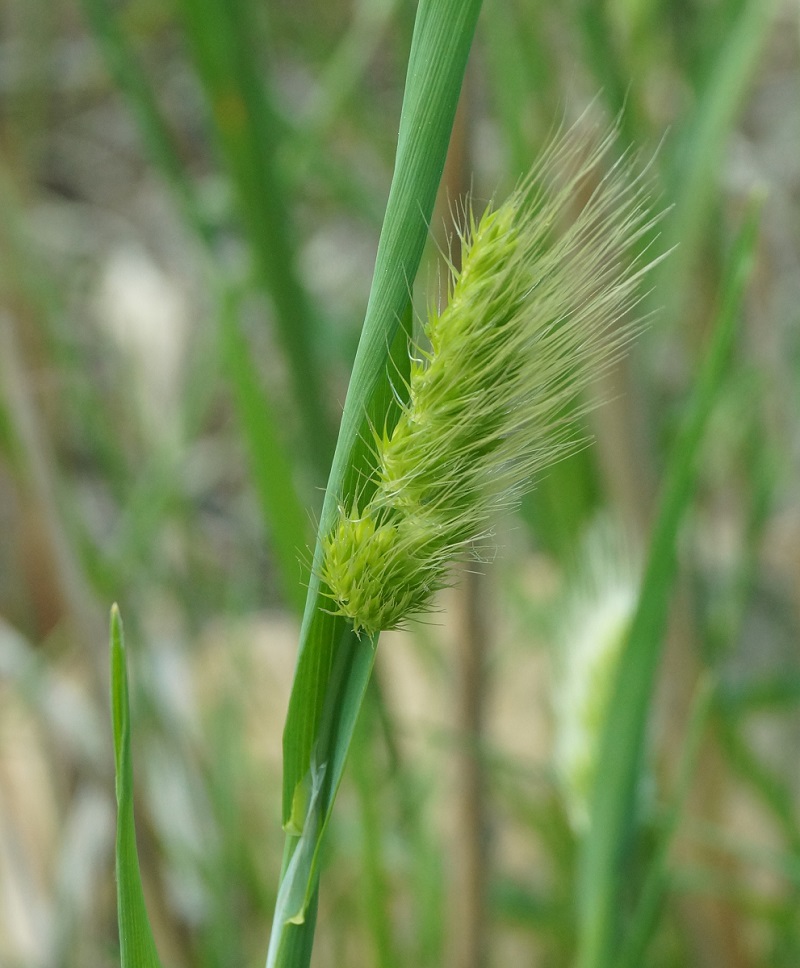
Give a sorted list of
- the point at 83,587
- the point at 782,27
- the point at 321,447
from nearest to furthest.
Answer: the point at 321,447 < the point at 83,587 < the point at 782,27

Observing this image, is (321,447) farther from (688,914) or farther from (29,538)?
(29,538)

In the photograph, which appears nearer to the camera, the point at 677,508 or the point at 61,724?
the point at 677,508

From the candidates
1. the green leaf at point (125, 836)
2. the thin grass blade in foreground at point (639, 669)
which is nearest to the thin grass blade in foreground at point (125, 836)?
the green leaf at point (125, 836)

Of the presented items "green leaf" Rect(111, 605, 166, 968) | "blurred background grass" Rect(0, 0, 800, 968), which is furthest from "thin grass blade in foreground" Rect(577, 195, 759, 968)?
"green leaf" Rect(111, 605, 166, 968)

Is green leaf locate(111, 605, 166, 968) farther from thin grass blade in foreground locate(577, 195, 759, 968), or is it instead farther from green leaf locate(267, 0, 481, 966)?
thin grass blade in foreground locate(577, 195, 759, 968)

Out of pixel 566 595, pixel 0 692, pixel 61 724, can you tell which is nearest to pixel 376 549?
pixel 566 595

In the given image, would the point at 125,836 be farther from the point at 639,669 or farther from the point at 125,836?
the point at 639,669

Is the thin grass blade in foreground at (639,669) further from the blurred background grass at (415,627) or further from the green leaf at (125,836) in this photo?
the green leaf at (125,836)

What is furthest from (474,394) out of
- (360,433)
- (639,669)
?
(639,669)
